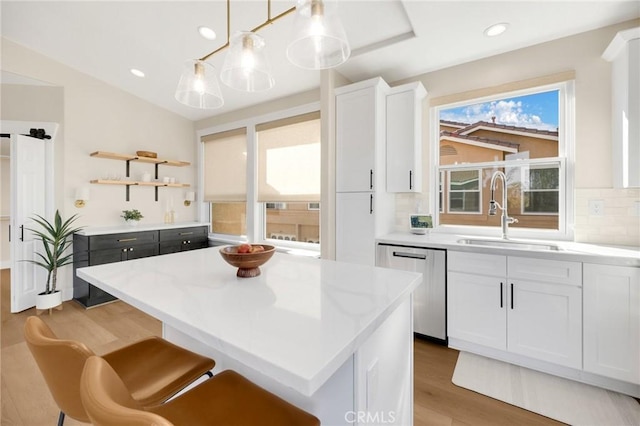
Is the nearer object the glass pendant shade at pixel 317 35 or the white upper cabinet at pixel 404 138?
the glass pendant shade at pixel 317 35

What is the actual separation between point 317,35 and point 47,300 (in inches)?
158

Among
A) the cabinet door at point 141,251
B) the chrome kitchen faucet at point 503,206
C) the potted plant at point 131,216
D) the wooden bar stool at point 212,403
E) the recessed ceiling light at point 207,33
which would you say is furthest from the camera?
the potted plant at point 131,216

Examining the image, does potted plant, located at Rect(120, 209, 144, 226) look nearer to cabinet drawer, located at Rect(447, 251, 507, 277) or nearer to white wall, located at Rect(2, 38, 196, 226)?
white wall, located at Rect(2, 38, 196, 226)

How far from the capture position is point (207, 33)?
2.72 meters

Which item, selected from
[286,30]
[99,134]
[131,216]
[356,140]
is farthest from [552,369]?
[99,134]

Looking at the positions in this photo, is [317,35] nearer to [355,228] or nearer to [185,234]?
[355,228]

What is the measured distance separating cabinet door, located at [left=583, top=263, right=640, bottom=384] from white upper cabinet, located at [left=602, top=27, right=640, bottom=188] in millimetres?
700

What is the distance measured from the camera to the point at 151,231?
3824 mm

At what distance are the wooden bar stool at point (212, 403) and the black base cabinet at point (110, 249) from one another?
10.4 ft

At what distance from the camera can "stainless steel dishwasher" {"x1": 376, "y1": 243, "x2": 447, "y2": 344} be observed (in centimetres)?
239

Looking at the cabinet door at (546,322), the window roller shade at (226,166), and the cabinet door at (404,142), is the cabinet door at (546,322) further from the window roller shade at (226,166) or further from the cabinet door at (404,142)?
the window roller shade at (226,166)

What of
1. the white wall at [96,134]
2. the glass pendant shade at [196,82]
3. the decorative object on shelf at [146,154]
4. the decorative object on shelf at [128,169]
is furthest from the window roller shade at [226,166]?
the glass pendant shade at [196,82]

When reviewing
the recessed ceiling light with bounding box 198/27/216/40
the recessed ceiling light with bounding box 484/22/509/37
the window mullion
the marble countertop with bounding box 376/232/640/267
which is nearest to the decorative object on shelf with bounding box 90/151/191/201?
the window mullion

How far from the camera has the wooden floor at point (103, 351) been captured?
1.67 metres
